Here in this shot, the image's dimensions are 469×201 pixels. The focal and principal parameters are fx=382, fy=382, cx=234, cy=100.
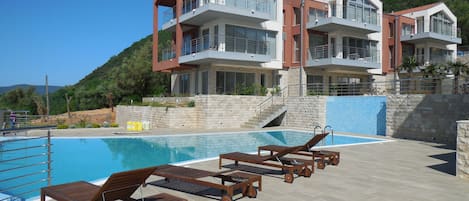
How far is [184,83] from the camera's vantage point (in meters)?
29.0

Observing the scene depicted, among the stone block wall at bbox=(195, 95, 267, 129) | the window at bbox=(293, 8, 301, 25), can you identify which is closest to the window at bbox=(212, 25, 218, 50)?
the stone block wall at bbox=(195, 95, 267, 129)

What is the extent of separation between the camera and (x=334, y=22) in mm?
26312

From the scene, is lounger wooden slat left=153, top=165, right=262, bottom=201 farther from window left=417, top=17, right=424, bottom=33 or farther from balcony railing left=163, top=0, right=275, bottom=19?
window left=417, top=17, right=424, bottom=33

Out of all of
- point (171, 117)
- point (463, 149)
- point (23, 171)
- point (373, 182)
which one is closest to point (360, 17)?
point (171, 117)

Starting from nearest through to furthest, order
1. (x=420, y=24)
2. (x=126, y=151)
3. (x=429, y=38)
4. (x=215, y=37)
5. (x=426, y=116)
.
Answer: (x=126, y=151) → (x=426, y=116) → (x=215, y=37) → (x=429, y=38) → (x=420, y=24)

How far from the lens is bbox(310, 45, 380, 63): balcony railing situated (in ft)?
93.4

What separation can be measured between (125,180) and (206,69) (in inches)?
844

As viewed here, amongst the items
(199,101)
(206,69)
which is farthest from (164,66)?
(199,101)

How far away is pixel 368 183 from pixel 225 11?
57.4 feet

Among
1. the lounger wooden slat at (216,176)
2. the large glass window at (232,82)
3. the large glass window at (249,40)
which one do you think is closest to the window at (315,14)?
the large glass window at (249,40)

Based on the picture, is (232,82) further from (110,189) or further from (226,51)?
(110,189)

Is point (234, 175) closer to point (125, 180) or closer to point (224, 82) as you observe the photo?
point (125, 180)

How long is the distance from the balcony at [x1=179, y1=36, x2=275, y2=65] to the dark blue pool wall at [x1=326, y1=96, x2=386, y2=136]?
573 cm

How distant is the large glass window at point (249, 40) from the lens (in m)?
24.9
